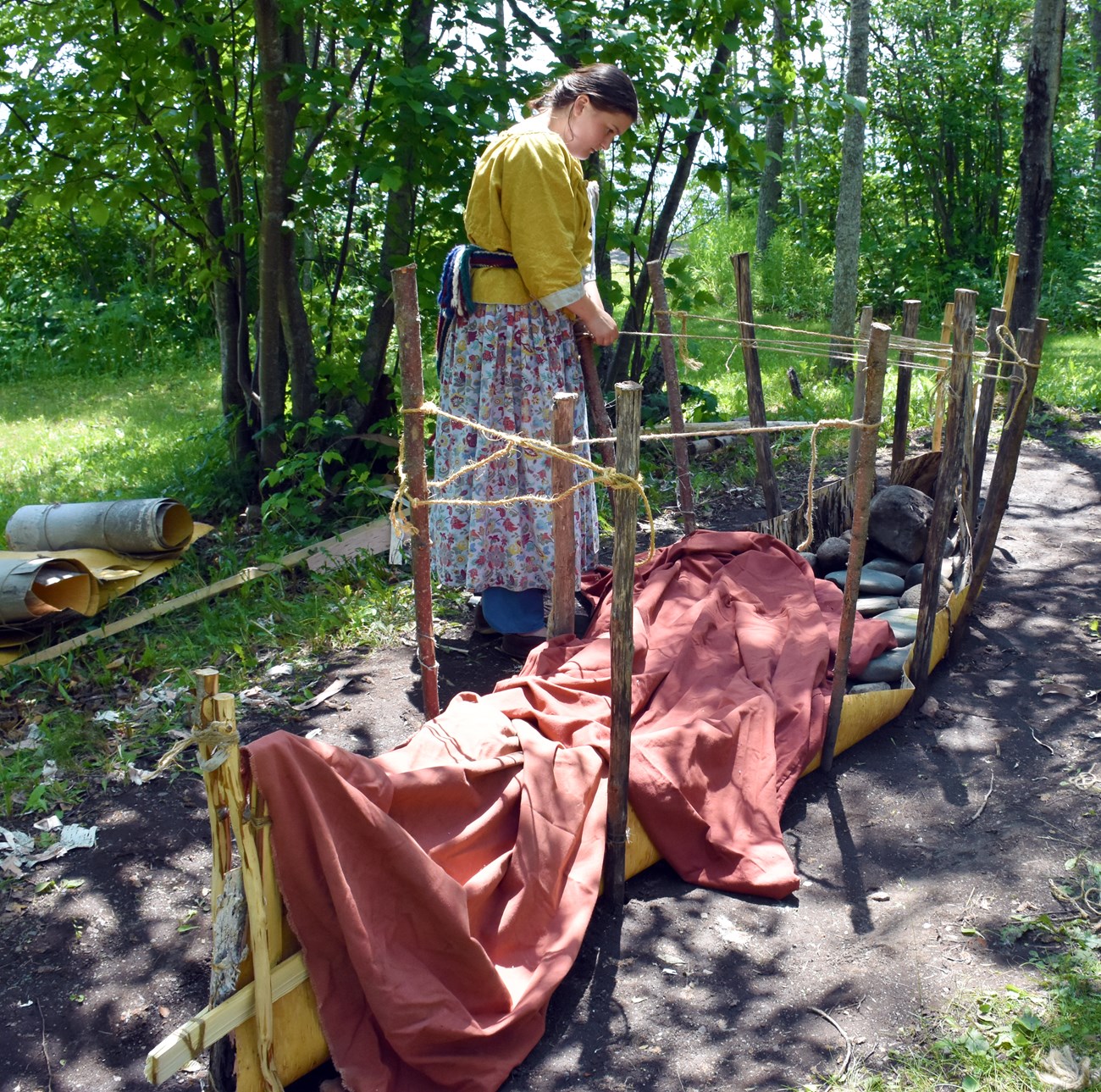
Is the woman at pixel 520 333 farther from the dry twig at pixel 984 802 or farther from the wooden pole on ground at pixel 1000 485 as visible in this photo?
the dry twig at pixel 984 802

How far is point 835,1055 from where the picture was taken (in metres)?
2.32

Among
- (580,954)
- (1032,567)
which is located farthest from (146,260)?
(580,954)

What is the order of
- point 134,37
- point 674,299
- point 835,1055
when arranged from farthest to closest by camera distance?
1. point 674,299
2. point 134,37
3. point 835,1055

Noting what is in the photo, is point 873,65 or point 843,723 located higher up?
point 873,65

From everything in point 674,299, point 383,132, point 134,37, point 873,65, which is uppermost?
point 873,65

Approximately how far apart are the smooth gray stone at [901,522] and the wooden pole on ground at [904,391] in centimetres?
28

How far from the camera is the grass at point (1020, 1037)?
2236mm

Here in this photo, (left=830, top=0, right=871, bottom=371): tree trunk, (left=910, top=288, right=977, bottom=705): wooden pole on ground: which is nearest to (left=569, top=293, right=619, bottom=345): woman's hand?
(left=910, top=288, right=977, bottom=705): wooden pole on ground

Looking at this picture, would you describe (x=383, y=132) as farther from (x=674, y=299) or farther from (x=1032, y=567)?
(x=1032, y=567)

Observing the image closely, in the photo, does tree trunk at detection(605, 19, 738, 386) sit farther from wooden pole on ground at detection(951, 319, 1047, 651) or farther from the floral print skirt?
wooden pole on ground at detection(951, 319, 1047, 651)

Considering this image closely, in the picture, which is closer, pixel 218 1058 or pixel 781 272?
pixel 218 1058

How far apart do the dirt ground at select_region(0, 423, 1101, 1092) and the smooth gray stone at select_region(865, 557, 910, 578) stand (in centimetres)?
70

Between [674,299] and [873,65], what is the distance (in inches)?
309

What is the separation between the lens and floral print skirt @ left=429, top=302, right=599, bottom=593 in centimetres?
395
